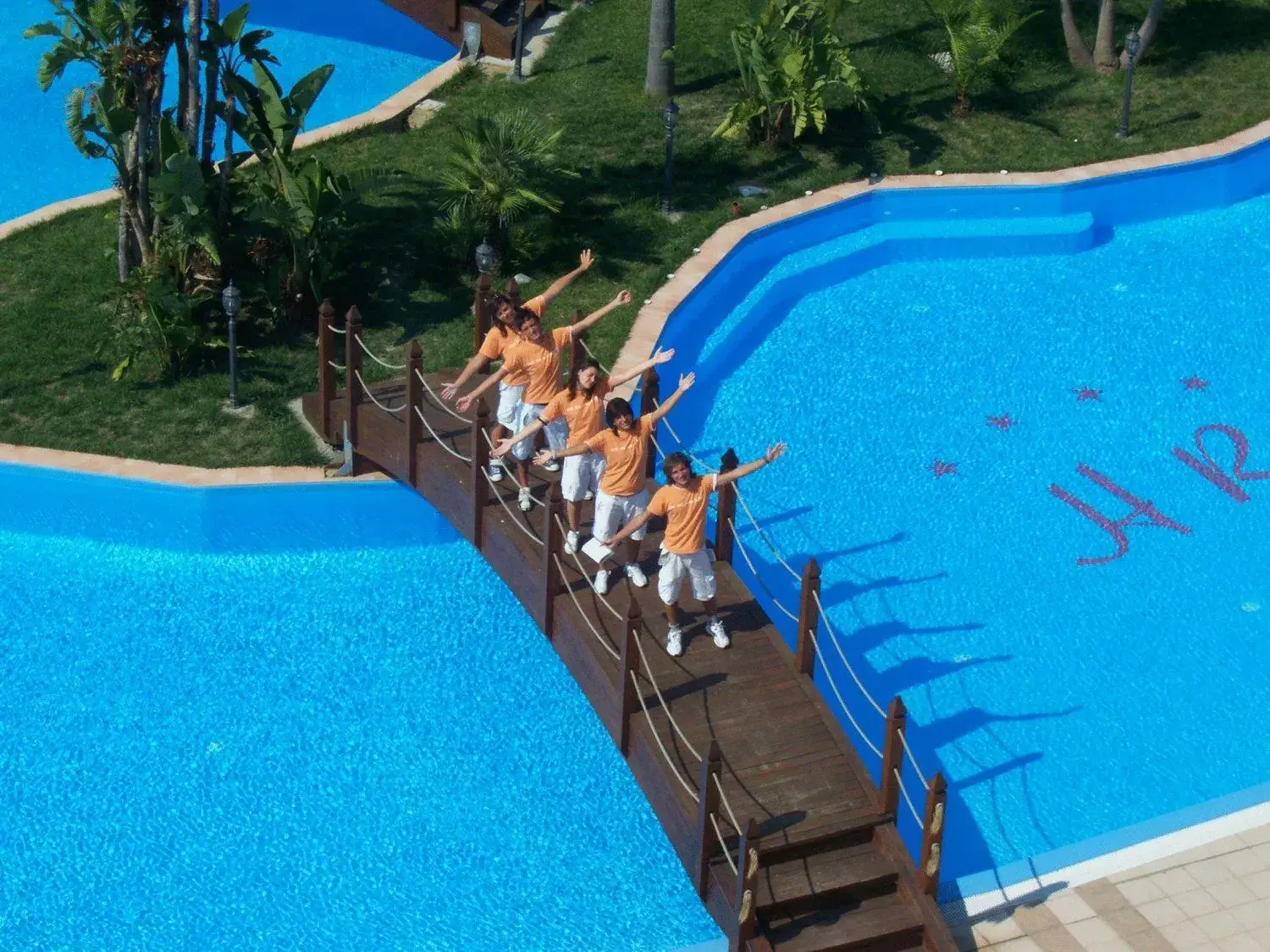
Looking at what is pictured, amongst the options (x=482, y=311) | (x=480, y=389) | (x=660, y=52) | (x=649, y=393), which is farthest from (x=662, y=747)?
(x=660, y=52)

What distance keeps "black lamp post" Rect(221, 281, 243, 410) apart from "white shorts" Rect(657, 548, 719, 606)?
5.72m

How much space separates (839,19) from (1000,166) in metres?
3.73

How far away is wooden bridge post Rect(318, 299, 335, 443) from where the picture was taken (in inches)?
656

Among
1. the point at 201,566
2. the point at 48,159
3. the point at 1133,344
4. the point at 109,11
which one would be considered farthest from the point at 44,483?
the point at 1133,344

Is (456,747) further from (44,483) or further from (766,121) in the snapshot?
(766,121)

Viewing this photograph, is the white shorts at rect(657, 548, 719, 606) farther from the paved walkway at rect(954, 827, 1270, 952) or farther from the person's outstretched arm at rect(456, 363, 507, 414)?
the paved walkway at rect(954, 827, 1270, 952)

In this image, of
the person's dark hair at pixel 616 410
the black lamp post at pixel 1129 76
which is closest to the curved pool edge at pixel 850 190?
the black lamp post at pixel 1129 76

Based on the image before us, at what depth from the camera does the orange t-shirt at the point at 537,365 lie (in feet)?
47.7

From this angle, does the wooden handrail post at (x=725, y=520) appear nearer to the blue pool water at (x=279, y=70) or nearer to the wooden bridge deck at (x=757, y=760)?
the wooden bridge deck at (x=757, y=760)

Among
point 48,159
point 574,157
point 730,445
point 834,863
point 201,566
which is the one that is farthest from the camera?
point 48,159

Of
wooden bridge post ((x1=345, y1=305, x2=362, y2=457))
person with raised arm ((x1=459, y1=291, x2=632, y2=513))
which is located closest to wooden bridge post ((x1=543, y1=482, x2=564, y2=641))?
person with raised arm ((x1=459, y1=291, x2=632, y2=513))

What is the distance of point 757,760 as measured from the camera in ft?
40.9

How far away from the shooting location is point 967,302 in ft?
67.5

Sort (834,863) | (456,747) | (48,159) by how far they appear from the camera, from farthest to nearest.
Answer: (48,159) → (456,747) → (834,863)
